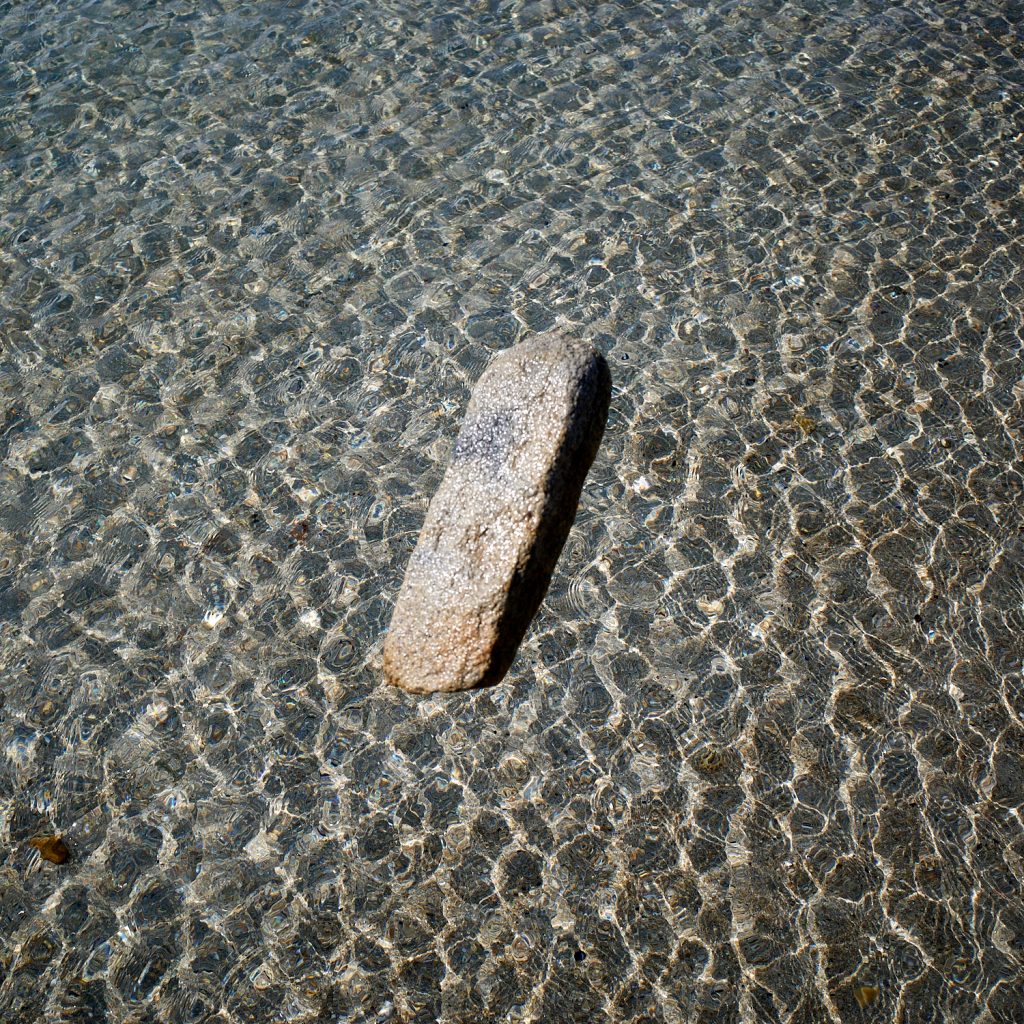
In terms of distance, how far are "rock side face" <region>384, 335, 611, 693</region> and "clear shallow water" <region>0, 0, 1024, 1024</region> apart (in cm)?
18

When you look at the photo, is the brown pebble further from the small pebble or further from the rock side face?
the small pebble

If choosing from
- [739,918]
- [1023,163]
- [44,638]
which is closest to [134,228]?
[44,638]

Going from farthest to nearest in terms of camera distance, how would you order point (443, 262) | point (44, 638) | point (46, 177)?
point (46, 177), point (443, 262), point (44, 638)

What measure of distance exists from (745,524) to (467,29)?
467 cm

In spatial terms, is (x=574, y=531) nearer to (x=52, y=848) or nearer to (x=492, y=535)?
(x=492, y=535)

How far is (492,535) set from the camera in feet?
14.4

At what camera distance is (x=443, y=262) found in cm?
616

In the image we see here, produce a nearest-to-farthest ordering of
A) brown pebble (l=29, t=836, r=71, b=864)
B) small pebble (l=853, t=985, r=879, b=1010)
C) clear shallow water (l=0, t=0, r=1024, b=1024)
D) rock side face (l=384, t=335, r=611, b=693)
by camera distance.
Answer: small pebble (l=853, t=985, r=879, b=1010) < clear shallow water (l=0, t=0, r=1024, b=1024) < brown pebble (l=29, t=836, r=71, b=864) < rock side face (l=384, t=335, r=611, b=693)

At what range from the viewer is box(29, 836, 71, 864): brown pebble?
4035 mm

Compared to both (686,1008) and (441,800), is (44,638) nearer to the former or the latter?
(441,800)

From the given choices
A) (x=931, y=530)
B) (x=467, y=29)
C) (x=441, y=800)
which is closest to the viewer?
(x=441, y=800)

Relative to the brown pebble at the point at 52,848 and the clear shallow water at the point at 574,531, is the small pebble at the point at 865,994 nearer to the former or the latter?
the clear shallow water at the point at 574,531

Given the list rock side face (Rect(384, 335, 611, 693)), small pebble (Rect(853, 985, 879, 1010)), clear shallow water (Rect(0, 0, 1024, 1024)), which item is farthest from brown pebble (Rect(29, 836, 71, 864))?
small pebble (Rect(853, 985, 879, 1010))

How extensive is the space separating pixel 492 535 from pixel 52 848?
208 cm
